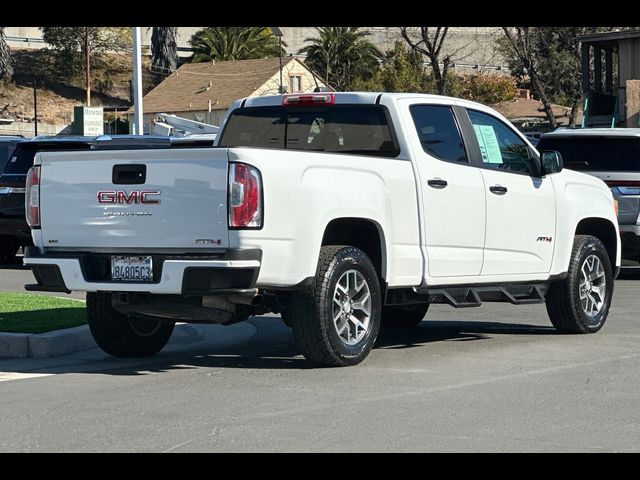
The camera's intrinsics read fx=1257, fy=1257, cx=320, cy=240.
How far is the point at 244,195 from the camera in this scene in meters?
8.54

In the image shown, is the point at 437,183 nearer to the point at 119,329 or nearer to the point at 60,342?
the point at 119,329

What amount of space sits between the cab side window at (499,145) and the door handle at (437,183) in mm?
786

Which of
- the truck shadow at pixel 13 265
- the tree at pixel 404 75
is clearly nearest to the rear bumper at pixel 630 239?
the truck shadow at pixel 13 265

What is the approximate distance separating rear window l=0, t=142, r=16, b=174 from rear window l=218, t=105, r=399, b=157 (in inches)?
465

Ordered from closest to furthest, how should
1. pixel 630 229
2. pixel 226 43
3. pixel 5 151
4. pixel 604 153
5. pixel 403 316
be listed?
pixel 403 316
pixel 630 229
pixel 604 153
pixel 5 151
pixel 226 43

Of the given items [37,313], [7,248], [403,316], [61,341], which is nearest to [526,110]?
[7,248]

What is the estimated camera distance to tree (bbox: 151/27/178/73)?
83.7m

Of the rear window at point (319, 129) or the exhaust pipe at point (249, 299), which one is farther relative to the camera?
the rear window at point (319, 129)

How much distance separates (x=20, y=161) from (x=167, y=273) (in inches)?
459

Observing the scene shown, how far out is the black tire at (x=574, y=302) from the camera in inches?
450

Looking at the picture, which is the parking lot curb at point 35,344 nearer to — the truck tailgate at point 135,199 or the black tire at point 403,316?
the truck tailgate at point 135,199
